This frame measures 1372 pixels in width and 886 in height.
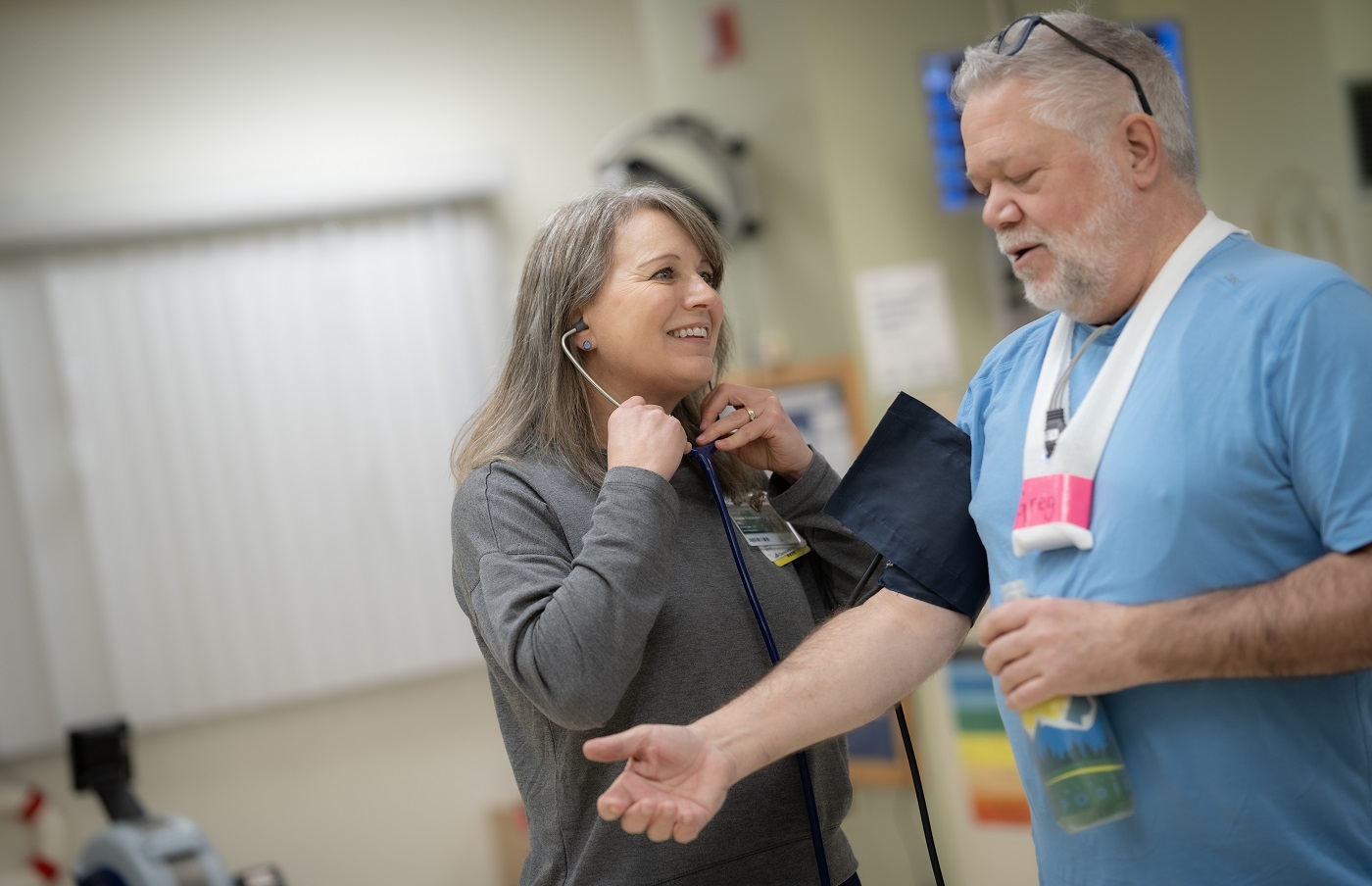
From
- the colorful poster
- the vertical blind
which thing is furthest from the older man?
the vertical blind

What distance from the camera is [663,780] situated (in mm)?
1261

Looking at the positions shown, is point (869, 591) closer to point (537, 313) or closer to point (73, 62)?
point (537, 313)

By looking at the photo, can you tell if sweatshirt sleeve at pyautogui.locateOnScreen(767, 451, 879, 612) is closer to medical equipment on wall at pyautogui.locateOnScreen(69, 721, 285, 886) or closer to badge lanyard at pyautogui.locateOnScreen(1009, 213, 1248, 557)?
badge lanyard at pyautogui.locateOnScreen(1009, 213, 1248, 557)

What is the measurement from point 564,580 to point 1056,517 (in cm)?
53

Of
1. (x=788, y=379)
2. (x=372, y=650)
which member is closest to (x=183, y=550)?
(x=372, y=650)

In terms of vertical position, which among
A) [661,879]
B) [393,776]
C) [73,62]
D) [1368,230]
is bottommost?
[393,776]

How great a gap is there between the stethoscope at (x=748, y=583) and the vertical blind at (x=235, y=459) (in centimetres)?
342

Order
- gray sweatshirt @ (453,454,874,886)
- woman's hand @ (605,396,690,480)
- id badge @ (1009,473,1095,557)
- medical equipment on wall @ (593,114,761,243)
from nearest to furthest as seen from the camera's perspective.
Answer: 1. id badge @ (1009,473,1095,557)
2. gray sweatshirt @ (453,454,874,886)
3. woman's hand @ (605,396,690,480)
4. medical equipment on wall @ (593,114,761,243)

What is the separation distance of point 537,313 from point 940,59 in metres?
2.73

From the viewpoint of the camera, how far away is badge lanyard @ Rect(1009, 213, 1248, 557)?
1204 millimetres

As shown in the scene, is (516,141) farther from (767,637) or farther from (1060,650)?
(1060,650)

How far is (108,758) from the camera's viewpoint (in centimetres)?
313

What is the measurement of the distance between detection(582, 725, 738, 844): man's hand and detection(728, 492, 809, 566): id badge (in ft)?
1.22

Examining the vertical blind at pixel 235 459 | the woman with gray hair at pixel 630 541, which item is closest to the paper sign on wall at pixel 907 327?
the vertical blind at pixel 235 459
